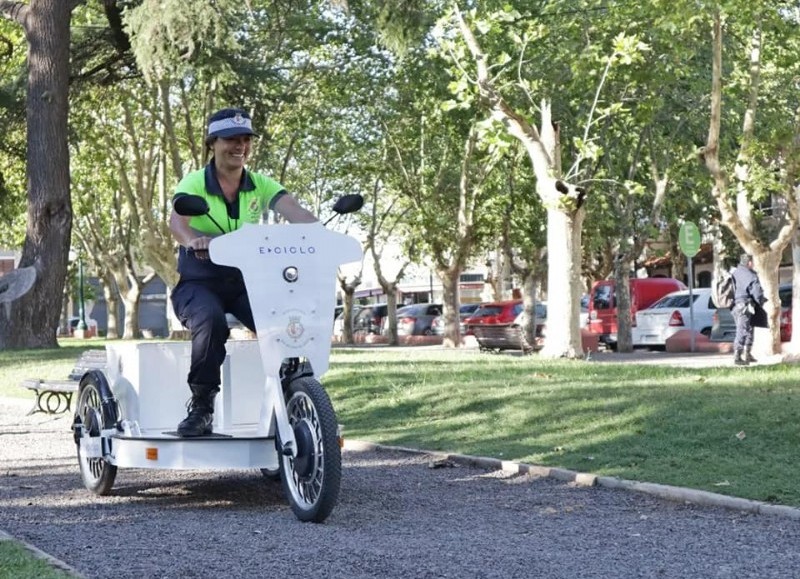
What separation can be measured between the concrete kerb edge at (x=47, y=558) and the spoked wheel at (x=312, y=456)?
141cm

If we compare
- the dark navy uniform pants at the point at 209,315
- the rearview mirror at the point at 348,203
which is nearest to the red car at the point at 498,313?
the dark navy uniform pants at the point at 209,315

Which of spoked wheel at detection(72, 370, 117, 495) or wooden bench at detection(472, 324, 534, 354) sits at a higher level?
wooden bench at detection(472, 324, 534, 354)

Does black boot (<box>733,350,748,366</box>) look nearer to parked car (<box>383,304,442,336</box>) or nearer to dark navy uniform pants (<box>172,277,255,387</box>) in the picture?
dark navy uniform pants (<box>172,277,255,387</box>)

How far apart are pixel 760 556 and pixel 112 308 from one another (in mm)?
64046

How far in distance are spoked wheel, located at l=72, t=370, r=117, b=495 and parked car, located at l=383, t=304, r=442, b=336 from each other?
1680 inches

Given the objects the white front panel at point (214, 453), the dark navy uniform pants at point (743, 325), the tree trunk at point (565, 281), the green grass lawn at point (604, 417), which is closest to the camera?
the white front panel at point (214, 453)

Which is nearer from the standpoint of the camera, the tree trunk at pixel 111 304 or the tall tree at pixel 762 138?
the tall tree at pixel 762 138

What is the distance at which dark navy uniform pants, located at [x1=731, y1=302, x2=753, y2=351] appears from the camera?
71.6 feet

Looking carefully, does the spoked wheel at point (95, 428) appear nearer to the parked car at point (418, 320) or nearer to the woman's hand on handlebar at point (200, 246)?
the woman's hand on handlebar at point (200, 246)

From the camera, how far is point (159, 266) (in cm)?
3894

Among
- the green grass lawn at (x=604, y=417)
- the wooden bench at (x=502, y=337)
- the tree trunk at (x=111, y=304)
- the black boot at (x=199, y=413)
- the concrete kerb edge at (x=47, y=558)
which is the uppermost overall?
the tree trunk at (x=111, y=304)

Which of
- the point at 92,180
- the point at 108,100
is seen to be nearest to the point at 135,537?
the point at 108,100

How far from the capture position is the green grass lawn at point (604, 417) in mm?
9070

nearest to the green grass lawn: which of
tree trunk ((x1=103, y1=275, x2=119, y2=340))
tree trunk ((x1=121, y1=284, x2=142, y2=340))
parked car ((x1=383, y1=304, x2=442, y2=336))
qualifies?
parked car ((x1=383, y1=304, x2=442, y2=336))
